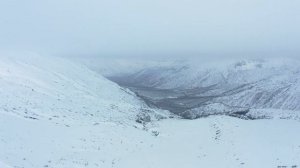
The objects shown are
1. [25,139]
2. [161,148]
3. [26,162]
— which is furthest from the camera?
[161,148]

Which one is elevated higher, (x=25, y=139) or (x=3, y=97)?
(x=3, y=97)

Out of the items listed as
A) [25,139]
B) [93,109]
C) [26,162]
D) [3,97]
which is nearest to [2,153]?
[26,162]

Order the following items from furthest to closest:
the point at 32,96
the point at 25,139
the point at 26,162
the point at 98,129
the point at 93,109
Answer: the point at 93,109 → the point at 32,96 → the point at 98,129 → the point at 25,139 → the point at 26,162

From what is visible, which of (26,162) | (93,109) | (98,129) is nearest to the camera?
(26,162)

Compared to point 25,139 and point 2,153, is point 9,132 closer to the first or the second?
point 25,139

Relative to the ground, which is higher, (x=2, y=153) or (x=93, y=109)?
(x=93, y=109)

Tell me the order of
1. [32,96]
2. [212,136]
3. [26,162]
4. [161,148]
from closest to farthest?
1. [26,162]
2. [161,148]
3. [212,136]
4. [32,96]

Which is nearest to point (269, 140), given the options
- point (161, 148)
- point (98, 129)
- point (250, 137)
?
point (250, 137)

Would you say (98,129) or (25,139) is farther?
(98,129)

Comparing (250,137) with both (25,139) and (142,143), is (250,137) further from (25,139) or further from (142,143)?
(25,139)
